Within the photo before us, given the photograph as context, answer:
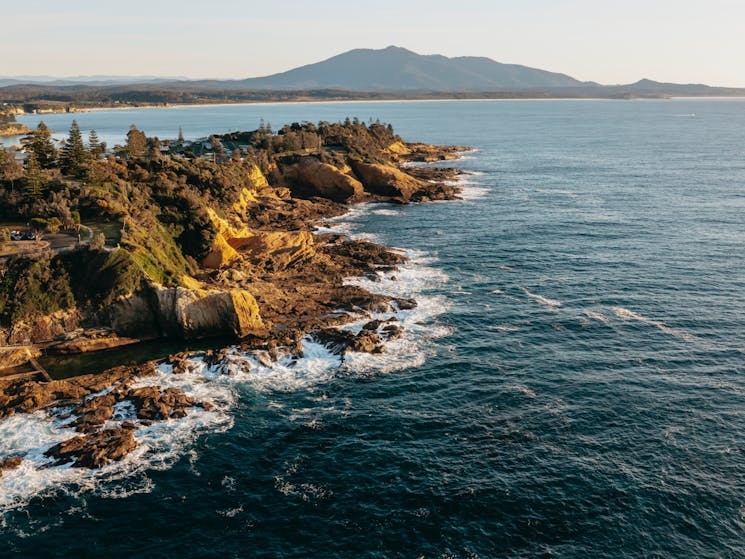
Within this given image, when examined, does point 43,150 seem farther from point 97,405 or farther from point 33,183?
point 97,405

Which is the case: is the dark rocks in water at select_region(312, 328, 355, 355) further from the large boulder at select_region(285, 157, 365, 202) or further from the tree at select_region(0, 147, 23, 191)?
the large boulder at select_region(285, 157, 365, 202)

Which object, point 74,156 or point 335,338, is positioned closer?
point 335,338

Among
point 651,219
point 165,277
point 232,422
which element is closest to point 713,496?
point 232,422

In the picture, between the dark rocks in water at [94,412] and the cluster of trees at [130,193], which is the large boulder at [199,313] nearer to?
the cluster of trees at [130,193]

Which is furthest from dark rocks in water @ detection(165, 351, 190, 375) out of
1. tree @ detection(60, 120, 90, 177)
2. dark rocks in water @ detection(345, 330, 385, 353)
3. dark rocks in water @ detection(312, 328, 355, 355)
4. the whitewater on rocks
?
tree @ detection(60, 120, 90, 177)

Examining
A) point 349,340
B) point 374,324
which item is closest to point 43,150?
point 374,324

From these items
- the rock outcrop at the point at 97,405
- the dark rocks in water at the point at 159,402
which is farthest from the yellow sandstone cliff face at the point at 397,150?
the dark rocks in water at the point at 159,402

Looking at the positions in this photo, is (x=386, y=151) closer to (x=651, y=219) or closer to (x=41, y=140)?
(x=651, y=219)

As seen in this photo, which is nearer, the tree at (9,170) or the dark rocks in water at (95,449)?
the dark rocks in water at (95,449)
